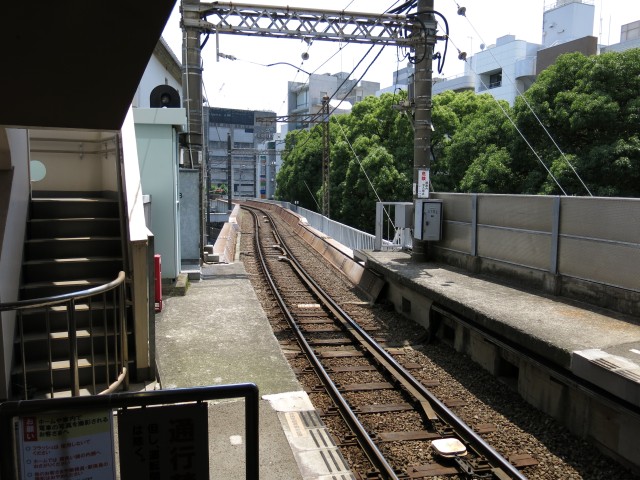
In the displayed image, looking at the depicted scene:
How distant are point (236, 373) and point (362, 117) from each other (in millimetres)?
24418

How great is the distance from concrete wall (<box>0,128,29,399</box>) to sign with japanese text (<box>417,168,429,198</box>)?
7748mm

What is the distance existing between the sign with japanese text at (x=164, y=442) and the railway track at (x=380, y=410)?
2.93 metres

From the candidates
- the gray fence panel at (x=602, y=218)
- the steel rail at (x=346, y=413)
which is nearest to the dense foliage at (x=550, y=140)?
the gray fence panel at (x=602, y=218)

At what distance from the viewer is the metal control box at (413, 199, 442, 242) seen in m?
11.5

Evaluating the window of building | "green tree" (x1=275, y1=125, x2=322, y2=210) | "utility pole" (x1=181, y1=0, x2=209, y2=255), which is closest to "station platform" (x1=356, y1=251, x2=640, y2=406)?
"utility pole" (x1=181, y1=0, x2=209, y2=255)

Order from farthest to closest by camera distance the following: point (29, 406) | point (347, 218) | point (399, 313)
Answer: point (347, 218) < point (399, 313) < point (29, 406)

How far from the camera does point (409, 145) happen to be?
958 inches

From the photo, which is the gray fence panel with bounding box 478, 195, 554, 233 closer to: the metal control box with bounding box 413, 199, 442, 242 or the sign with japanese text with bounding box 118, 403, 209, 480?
the metal control box with bounding box 413, 199, 442, 242

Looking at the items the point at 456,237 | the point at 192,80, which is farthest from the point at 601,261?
the point at 192,80

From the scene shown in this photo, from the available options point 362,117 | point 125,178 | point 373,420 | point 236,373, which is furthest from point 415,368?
point 362,117

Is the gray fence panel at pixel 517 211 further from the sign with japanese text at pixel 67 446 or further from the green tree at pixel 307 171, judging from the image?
→ the green tree at pixel 307 171

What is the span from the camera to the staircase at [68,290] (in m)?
4.70

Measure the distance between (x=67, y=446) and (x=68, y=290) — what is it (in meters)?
3.84

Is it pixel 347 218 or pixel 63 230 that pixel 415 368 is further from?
pixel 347 218
